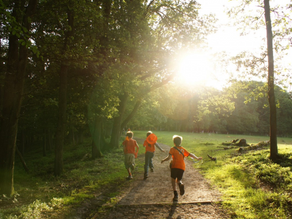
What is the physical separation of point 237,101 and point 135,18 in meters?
59.6

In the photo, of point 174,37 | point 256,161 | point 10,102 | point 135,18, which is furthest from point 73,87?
point 256,161

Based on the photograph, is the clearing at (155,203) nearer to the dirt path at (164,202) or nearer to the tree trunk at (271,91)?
the dirt path at (164,202)

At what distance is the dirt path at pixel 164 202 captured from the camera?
507 cm

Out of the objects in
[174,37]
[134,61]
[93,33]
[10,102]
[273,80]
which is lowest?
[10,102]

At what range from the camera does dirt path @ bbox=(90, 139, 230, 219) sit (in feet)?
16.6

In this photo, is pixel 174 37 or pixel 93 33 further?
pixel 174 37

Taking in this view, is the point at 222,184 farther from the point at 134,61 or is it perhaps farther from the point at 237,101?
the point at 237,101

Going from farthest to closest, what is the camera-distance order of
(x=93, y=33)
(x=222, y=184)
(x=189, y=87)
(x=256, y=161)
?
(x=189, y=87)
(x=93, y=33)
(x=256, y=161)
(x=222, y=184)

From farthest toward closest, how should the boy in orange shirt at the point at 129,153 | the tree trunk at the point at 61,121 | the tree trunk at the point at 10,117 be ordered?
the tree trunk at the point at 61,121
the boy in orange shirt at the point at 129,153
the tree trunk at the point at 10,117

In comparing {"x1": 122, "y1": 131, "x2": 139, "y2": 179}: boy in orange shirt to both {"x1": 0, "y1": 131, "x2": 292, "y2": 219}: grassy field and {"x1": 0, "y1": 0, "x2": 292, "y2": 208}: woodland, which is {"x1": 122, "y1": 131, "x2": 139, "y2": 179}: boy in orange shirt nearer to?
{"x1": 0, "y1": 131, "x2": 292, "y2": 219}: grassy field

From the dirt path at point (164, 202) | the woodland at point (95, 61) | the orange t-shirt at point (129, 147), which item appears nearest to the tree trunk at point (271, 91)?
the woodland at point (95, 61)

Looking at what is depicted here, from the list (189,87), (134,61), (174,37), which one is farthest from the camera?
(189,87)

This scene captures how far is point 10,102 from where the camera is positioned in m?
7.13

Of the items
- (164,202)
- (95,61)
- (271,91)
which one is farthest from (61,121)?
(271,91)
